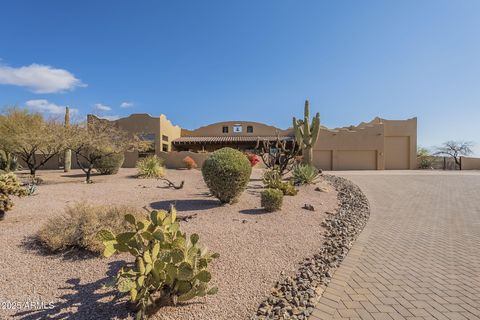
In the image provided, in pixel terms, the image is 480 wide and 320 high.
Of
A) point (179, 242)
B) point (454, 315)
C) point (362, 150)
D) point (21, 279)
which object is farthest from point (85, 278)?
point (362, 150)

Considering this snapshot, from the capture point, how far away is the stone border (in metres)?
3.55

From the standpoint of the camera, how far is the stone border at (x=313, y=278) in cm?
355

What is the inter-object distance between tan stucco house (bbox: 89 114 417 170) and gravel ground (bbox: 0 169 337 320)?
68.9 feet

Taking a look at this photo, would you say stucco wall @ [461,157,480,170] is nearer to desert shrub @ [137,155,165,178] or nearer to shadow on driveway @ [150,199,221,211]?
desert shrub @ [137,155,165,178]

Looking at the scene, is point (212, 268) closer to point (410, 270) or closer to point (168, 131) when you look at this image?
point (410, 270)

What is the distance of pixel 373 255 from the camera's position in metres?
5.53

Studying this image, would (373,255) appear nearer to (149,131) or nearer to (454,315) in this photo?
(454,315)

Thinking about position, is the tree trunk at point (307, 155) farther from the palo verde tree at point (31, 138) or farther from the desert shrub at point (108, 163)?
the palo verde tree at point (31, 138)

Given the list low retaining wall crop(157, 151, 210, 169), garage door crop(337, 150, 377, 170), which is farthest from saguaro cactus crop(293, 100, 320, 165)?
garage door crop(337, 150, 377, 170)

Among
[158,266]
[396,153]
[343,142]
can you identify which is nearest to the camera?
[158,266]

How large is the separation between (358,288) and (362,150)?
28614 millimetres

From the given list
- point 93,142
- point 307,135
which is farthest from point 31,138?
point 307,135

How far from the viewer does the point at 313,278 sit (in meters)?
4.43

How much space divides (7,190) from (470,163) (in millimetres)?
43029
